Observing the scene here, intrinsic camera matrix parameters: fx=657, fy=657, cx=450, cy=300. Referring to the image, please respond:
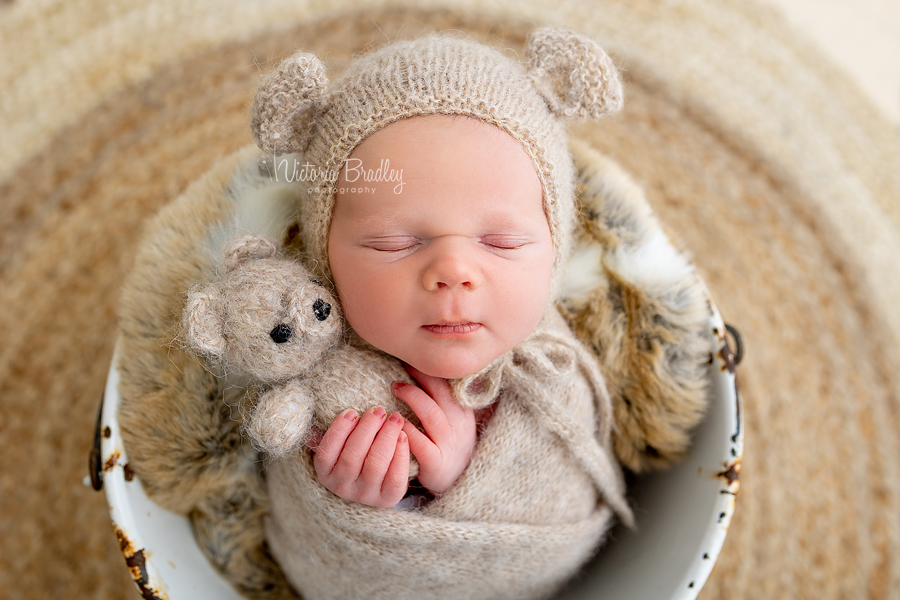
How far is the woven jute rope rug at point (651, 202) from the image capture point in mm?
1354

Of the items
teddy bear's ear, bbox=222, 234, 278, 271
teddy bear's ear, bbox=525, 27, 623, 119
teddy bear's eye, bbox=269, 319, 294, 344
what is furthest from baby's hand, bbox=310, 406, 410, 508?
teddy bear's ear, bbox=525, 27, 623, 119

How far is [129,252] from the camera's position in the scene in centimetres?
145

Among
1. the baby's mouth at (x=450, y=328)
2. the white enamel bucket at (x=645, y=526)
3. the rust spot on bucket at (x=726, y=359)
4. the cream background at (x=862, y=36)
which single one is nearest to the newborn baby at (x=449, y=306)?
the baby's mouth at (x=450, y=328)

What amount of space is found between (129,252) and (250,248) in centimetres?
75

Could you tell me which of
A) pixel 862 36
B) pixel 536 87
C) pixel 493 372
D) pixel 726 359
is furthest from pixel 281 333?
pixel 862 36

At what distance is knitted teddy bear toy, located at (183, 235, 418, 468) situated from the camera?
78 centimetres

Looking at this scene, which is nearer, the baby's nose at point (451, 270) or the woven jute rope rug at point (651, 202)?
the baby's nose at point (451, 270)

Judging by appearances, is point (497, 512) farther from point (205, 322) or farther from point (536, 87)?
point (536, 87)

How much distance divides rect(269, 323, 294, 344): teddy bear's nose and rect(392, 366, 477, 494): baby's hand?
0.17m

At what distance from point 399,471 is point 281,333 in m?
0.23

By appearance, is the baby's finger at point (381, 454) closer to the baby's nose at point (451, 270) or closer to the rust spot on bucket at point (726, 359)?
the baby's nose at point (451, 270)

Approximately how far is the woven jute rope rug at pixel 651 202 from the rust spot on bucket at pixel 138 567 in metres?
0.49

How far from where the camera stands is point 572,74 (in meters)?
0.88

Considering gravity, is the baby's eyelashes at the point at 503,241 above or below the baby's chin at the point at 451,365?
above
